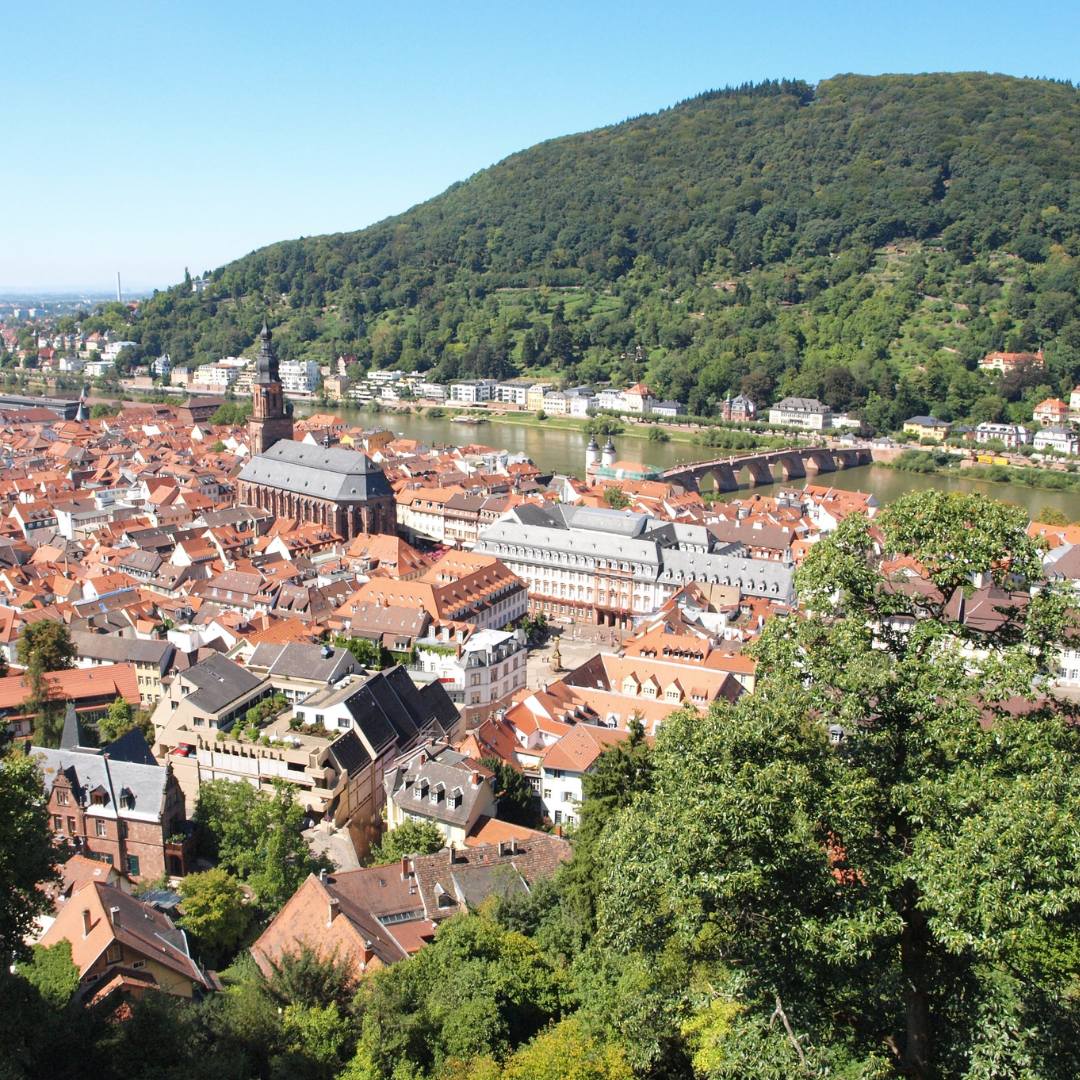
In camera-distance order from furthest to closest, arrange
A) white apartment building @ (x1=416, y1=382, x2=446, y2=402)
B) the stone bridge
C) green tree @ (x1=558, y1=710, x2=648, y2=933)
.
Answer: white apartment building @ (x1=416, y1=382, x2=446, y2=402) < the stone bridge < green tree @ (x1=558, y1=710, x2=648, y2=933)

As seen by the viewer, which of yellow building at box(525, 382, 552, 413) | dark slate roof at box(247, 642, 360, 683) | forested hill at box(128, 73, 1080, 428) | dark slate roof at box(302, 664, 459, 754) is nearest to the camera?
dark slate roof at box(302, 664, 459, 754)

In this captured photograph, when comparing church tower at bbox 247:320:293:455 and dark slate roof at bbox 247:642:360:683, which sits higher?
church tower at bbox 247:320:293:455

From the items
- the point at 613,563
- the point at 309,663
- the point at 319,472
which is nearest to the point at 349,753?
the point at 309,663

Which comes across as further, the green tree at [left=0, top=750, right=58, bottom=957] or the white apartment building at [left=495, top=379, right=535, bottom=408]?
the white apartment building at [left=495, top=379, right=535, bottom=408]

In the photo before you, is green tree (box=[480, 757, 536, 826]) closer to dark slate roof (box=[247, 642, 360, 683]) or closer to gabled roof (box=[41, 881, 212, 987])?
dark slate roof (box=[247, 642, 360, 683])

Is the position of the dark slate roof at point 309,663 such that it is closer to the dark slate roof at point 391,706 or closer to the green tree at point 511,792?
the dark slate roof at point 391,706

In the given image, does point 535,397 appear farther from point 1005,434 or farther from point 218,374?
point 1005,434

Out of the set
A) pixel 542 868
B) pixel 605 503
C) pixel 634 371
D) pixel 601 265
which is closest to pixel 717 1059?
pixel 542 868

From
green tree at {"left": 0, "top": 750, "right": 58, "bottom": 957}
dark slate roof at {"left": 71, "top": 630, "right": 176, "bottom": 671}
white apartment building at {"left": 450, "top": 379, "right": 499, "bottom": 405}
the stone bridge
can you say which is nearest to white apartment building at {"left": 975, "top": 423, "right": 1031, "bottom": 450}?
the stone bridge
